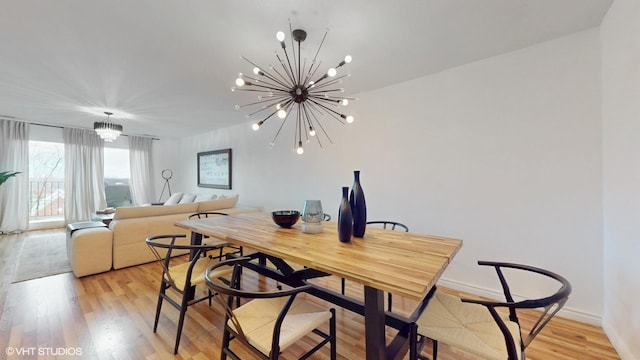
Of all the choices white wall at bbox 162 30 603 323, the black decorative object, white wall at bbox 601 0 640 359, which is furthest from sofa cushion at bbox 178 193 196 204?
white wall at bbox 601 0 640 359

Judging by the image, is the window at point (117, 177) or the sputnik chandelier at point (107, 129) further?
the window at point (117, 177)

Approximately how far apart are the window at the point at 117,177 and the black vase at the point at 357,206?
719 centimetres

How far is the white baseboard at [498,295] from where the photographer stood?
1987 mm

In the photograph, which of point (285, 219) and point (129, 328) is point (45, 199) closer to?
point (129, 328)

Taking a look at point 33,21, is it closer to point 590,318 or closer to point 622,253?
point 622,253

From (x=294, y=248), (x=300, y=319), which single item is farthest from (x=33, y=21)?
(x=300, y=319)

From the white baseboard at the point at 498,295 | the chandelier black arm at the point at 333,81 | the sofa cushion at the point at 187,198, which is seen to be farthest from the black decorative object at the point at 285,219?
the sofa cushion at the point at 187,198

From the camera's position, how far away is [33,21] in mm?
1897

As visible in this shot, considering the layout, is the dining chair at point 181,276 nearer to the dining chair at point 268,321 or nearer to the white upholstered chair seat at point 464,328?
the dining chair at point 268,321

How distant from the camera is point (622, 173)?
1641 mm

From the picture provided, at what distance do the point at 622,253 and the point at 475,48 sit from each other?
6.22 ft

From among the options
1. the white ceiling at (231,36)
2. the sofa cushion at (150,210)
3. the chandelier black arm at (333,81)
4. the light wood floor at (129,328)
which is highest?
the white ceiling at (231,36)

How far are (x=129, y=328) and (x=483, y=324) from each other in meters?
2.43

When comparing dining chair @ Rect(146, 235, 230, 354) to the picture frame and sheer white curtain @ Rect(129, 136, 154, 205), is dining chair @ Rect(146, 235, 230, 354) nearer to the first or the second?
the picture frame
